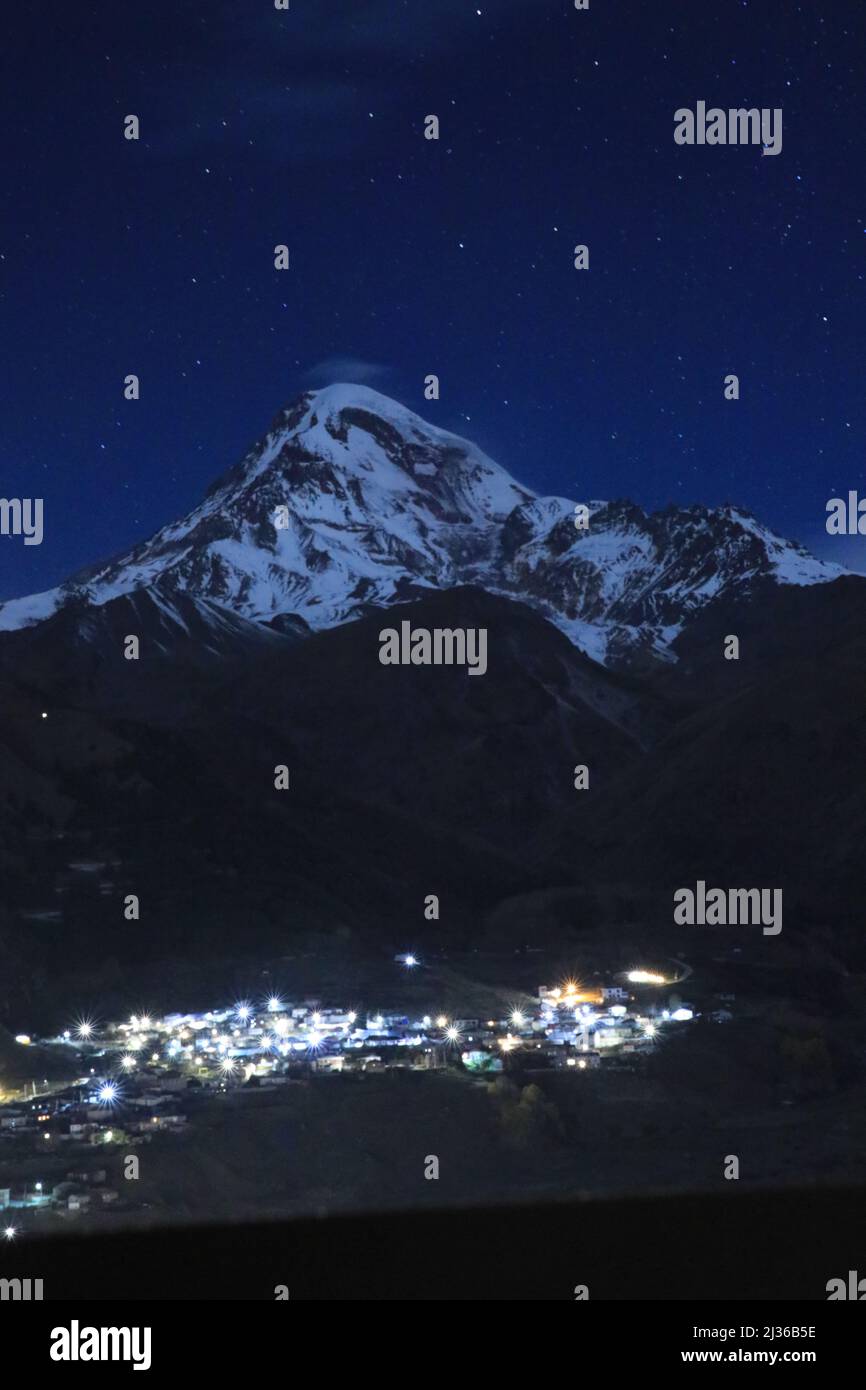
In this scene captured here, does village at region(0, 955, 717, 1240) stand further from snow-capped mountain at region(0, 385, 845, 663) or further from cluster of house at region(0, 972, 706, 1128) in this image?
snow-capped mountain at region(0, 385, 845, 663)

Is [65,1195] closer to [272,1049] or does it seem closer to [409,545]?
[272,1049]

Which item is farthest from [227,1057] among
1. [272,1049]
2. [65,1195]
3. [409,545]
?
[409,545]

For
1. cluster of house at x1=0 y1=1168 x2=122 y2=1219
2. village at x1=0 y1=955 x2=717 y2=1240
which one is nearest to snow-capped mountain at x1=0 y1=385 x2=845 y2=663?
village at x1=0 y1=955 x2=717 y2=1240

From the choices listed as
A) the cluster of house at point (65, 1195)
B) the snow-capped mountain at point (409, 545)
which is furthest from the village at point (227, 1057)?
the snow-capped mountain at point (409, 545)

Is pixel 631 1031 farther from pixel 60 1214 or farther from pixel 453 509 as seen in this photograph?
pixel 453 509

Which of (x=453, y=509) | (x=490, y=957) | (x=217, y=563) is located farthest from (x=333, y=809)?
(x=453, y=509)
